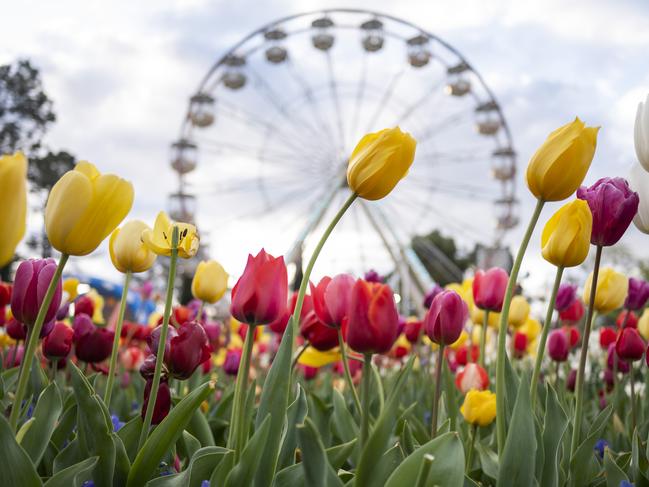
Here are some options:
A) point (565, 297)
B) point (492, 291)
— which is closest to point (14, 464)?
point (492, 291)

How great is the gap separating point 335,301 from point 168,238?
0.24 meters

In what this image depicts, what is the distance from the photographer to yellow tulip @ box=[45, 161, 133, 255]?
704 millimetres

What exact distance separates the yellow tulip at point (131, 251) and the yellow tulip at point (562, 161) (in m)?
0.55

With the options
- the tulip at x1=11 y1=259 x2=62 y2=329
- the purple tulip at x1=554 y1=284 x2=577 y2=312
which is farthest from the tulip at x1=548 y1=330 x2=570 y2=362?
the tulip at x1=11 y1=259 x2=62 y2=329

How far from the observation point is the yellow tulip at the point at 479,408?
1.25 m

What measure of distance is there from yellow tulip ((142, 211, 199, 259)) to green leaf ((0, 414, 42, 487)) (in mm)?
282

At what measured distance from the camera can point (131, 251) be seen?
1063 mm

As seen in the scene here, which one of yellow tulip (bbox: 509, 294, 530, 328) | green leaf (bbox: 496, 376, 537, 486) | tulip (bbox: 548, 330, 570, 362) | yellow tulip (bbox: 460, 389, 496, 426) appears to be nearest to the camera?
green leaf (bbox: 496, 376, 537, 486)

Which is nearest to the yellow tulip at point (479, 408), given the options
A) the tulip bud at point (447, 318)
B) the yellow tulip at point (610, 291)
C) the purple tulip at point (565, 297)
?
the tulip bud at point (447, 318)

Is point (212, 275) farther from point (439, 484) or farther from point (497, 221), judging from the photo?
point (497, 221)

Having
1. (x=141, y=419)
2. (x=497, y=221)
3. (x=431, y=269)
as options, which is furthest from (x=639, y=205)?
(x=431, y=269)

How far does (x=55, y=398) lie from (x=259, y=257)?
12.7 inches

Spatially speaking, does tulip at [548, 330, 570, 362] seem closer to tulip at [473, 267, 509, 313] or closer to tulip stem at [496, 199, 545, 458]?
tulip at [473, 267, 509, 313]

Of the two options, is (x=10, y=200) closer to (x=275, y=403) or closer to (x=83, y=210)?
(x=83, y=210)
